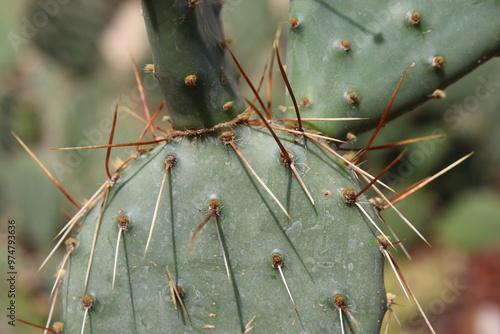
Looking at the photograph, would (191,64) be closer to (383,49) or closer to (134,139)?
(383,49)

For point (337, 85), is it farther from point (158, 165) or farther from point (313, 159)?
point (158, 165)

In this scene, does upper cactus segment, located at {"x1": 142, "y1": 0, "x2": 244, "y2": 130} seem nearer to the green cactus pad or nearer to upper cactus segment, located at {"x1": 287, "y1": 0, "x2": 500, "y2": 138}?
the green cactus pad

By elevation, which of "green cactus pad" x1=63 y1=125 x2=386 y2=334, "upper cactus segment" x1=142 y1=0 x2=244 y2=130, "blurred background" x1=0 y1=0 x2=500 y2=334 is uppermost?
"blurred background" x1=0 y1=0 x2=500 y2=334

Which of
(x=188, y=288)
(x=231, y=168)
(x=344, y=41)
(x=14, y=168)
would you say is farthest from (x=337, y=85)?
(x=14, y=168)

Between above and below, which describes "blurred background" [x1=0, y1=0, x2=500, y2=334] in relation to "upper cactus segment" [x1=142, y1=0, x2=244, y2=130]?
above

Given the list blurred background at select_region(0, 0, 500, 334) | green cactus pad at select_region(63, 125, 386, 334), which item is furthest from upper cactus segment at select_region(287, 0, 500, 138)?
blurred background at select_region(0, 0, 500, 334)

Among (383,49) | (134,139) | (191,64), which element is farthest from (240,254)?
(134,139)
